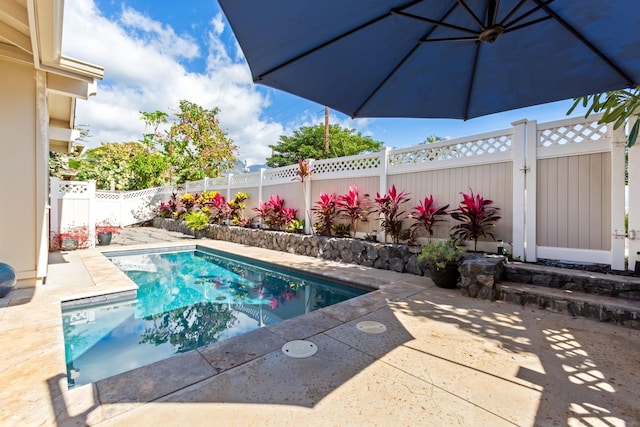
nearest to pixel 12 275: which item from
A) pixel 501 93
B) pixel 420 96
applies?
pixel 420 96

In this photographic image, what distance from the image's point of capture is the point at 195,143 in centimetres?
1967

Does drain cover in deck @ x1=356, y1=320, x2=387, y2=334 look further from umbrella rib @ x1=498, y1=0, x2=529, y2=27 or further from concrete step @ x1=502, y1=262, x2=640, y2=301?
umbrella rib @ x1=498, y1=0, x2=529, y2=27

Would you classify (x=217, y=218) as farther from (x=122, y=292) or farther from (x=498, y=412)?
(x=498, y=412)

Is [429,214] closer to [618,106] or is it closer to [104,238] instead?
[618,106]

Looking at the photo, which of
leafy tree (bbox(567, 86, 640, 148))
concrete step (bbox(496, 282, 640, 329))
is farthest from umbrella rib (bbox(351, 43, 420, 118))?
concrete step (bbox(496, 282, 640, 329))

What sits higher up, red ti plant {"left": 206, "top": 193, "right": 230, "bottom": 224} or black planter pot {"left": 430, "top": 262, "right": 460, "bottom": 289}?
red ti plant {"left": 206, "top": 193, "right": 230, "bottom": 224}

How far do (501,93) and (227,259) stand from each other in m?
8.38

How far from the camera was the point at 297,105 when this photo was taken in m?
26.0

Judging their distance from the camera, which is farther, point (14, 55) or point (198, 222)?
point (198, 222)

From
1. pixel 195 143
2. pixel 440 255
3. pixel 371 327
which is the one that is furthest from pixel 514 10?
pixel 195 143

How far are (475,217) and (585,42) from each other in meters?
3.70

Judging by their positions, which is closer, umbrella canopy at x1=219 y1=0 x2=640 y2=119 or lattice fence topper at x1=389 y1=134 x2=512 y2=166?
umbrella canopy at x1=219 y1=0 x2=640 y2=119

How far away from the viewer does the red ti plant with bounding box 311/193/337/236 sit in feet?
27.2

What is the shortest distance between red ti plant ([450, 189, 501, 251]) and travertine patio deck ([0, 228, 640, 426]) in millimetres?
2098
